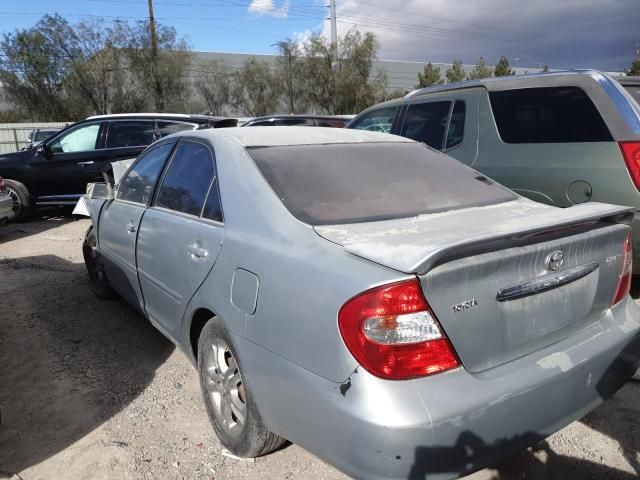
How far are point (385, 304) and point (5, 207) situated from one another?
26.3 feet

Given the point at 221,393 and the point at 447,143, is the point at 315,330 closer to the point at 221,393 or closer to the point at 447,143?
the point at 221,393

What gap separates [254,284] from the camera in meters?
2.15

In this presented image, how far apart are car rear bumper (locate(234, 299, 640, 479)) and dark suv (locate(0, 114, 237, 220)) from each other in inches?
299

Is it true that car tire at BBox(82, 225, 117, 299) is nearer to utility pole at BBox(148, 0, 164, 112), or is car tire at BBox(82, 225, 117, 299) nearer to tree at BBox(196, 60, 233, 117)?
utility pole at BBox(148, 0, 164, 112)

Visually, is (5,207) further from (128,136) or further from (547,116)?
(547,116)

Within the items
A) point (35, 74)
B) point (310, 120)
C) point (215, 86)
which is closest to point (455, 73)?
point (215, 86)

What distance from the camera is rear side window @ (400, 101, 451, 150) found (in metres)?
5.09

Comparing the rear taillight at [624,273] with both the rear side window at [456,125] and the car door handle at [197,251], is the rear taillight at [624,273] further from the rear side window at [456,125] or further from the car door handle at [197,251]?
the rear side window at [456,125]

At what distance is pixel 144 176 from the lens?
378 centimetres

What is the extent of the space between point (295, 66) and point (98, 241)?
38.3m

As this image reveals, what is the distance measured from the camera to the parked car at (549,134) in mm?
3766

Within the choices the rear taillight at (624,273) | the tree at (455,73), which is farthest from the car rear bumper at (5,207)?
the tree at (455,73)

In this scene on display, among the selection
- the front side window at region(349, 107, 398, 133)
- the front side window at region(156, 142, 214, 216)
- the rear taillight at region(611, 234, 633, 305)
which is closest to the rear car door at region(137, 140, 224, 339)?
the front side window at region(156, 142, 214, 216)

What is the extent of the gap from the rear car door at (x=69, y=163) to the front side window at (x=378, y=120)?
5.00m
